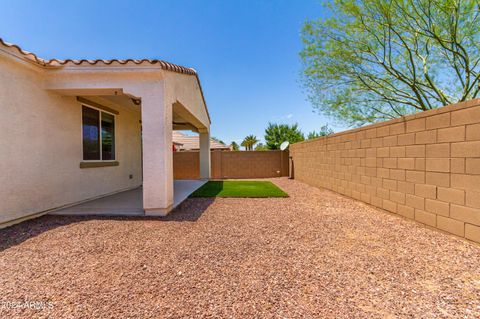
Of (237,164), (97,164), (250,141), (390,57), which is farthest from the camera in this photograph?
(250,141)

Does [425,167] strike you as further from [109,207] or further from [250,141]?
[250,141]

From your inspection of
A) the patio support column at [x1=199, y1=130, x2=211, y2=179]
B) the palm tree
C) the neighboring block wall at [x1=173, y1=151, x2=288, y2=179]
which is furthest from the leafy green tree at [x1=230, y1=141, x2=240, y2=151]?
the patio support column at [x1=199, y1=130, x2=211, y2=179]

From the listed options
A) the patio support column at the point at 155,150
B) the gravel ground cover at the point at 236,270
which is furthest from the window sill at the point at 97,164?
the patio support column at the point at 155,150

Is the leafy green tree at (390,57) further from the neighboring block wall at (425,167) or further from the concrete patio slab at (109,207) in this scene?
the concrete patio slab at (109,207)

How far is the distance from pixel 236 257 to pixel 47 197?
204 inches

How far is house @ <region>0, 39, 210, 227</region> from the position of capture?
14.1 feet

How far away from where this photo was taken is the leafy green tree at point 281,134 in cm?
3100

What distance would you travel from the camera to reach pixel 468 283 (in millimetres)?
2301

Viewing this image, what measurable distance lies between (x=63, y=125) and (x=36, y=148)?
40.9 inches

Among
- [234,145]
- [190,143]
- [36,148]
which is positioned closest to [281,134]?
[190,143]

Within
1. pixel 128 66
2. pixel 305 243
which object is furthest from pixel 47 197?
pixel 305 243

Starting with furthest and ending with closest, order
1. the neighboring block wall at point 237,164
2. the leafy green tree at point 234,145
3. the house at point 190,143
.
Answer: the leafy green tree at point 234,145, the house at point 190,143, the neighboring block wall at point 237,164

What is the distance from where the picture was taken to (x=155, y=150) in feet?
16.1

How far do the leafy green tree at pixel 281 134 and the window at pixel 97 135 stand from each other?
25.1 metres
